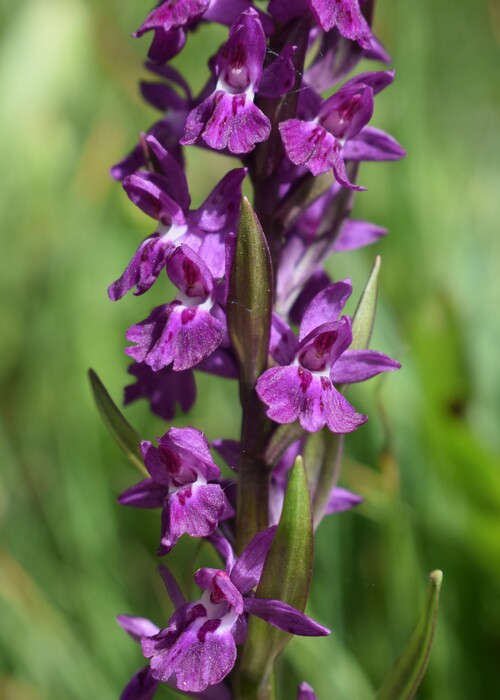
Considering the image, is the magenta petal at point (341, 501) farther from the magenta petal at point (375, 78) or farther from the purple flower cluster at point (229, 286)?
the magenta petal at point (375, 78)

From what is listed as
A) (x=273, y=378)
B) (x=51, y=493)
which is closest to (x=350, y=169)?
(x=273, y=378)

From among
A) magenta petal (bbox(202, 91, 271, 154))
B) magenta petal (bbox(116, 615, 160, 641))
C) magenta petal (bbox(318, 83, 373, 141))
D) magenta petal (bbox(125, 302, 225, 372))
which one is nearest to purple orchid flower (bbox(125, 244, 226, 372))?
magenta petal (bbox(125, 302, 225, 372))

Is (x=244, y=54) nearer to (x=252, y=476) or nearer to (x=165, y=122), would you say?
(x=165, y=122)

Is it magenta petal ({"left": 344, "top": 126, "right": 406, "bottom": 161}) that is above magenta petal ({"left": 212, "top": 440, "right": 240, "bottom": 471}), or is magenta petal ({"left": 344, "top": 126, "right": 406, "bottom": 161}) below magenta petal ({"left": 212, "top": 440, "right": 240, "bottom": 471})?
above

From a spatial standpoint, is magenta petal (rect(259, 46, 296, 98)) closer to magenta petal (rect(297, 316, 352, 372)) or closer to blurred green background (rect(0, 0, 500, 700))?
magenta petal (rect(297, 316, 352, 372))

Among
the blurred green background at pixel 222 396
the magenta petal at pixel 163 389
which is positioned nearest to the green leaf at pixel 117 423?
the magenta petal at pixel 163 389

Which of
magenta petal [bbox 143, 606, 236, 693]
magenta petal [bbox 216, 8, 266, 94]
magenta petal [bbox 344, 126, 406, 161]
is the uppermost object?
magenta petal [bbox 216, 8, 266, 94]

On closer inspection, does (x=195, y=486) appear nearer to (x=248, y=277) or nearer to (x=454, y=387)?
(x=248, y=277)

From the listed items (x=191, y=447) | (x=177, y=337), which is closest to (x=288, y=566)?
(x=191, y=447)
